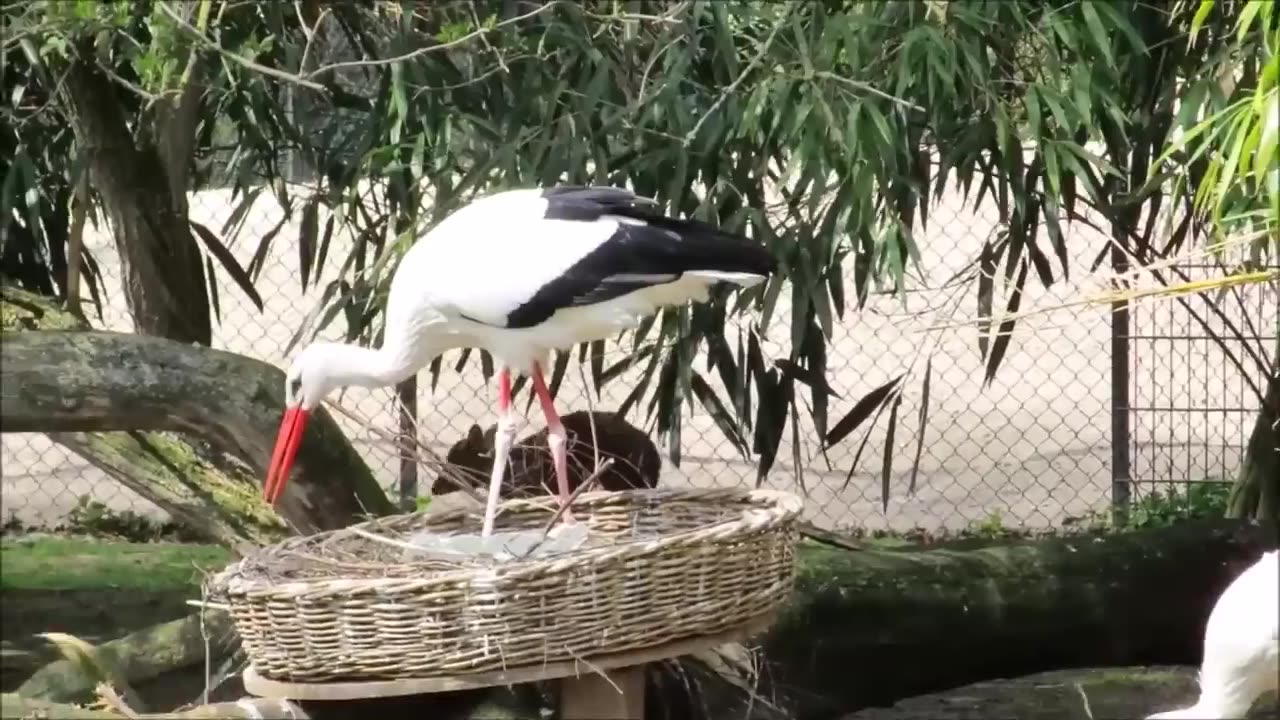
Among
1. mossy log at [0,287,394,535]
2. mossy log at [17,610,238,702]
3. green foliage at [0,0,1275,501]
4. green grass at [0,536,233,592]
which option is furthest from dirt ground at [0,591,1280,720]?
green foliage at [0,0,1275,501]

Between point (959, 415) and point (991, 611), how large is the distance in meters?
2.37

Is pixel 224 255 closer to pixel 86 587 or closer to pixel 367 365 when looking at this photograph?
pixel 86 587

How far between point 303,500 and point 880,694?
1000 mm

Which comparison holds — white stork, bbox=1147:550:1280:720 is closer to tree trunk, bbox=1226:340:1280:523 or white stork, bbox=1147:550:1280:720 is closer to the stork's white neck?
the stork's white neck

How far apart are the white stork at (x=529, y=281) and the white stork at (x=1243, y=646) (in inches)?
36.9

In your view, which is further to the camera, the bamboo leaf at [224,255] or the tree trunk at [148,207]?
the bamboo leaf at [224,255]

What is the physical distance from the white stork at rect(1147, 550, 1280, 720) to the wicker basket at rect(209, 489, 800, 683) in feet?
2.39

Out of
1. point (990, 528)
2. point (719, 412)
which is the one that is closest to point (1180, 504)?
point (990, 528)

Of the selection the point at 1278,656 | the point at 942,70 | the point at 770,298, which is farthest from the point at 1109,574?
the point at 1278,656

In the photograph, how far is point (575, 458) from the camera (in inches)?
101

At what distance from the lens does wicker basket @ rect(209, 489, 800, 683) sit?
69.3 inches

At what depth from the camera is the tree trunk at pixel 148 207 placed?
8.91 ft

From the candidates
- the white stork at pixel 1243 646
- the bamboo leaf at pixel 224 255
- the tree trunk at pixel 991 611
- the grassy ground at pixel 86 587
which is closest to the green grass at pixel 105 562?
the grassy ground at pixel 86 587

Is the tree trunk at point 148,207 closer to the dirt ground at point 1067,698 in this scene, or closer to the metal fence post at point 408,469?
the metal fence post at point 408,469
